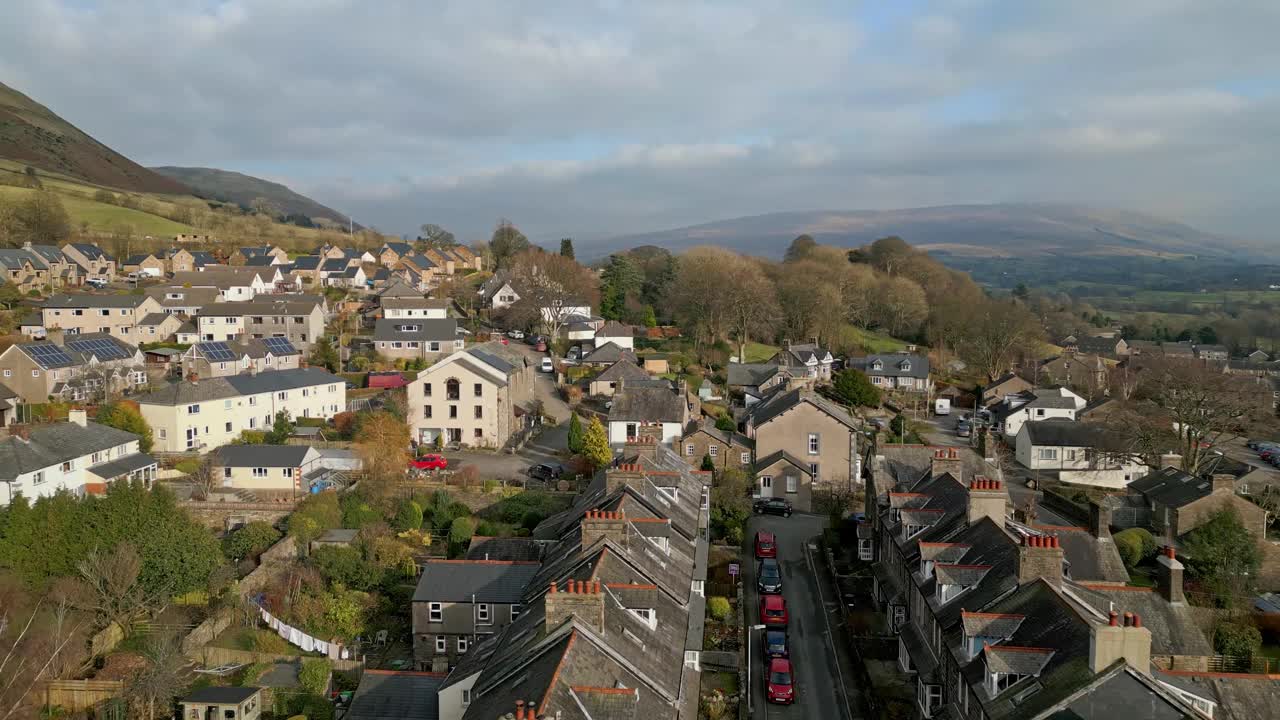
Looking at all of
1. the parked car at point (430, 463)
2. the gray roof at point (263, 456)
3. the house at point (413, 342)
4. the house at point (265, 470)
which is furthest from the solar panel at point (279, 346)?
the parked car at point (430, 463)

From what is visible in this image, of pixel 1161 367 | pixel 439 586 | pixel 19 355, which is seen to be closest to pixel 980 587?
pixel 439 586

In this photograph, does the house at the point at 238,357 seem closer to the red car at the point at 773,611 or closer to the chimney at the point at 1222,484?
the red car at the point at 773,611

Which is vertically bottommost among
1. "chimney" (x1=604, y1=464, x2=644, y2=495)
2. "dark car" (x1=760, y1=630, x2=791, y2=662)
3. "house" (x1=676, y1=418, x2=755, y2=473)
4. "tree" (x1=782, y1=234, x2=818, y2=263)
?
"dark car" (x1=760, y1=630, x2=791, y2=662)

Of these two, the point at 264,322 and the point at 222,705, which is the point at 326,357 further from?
the point at 222,705

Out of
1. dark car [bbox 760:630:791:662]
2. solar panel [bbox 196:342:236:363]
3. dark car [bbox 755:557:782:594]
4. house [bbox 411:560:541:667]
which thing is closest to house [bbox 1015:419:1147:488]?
dark car [bbox 755:557:782:594]

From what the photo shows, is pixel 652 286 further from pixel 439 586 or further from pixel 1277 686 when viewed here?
pixel 1277 686

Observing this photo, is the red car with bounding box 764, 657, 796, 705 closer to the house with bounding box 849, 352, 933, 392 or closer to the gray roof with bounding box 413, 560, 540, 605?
the gray roof with bounding box 413, 560, 540, 605
